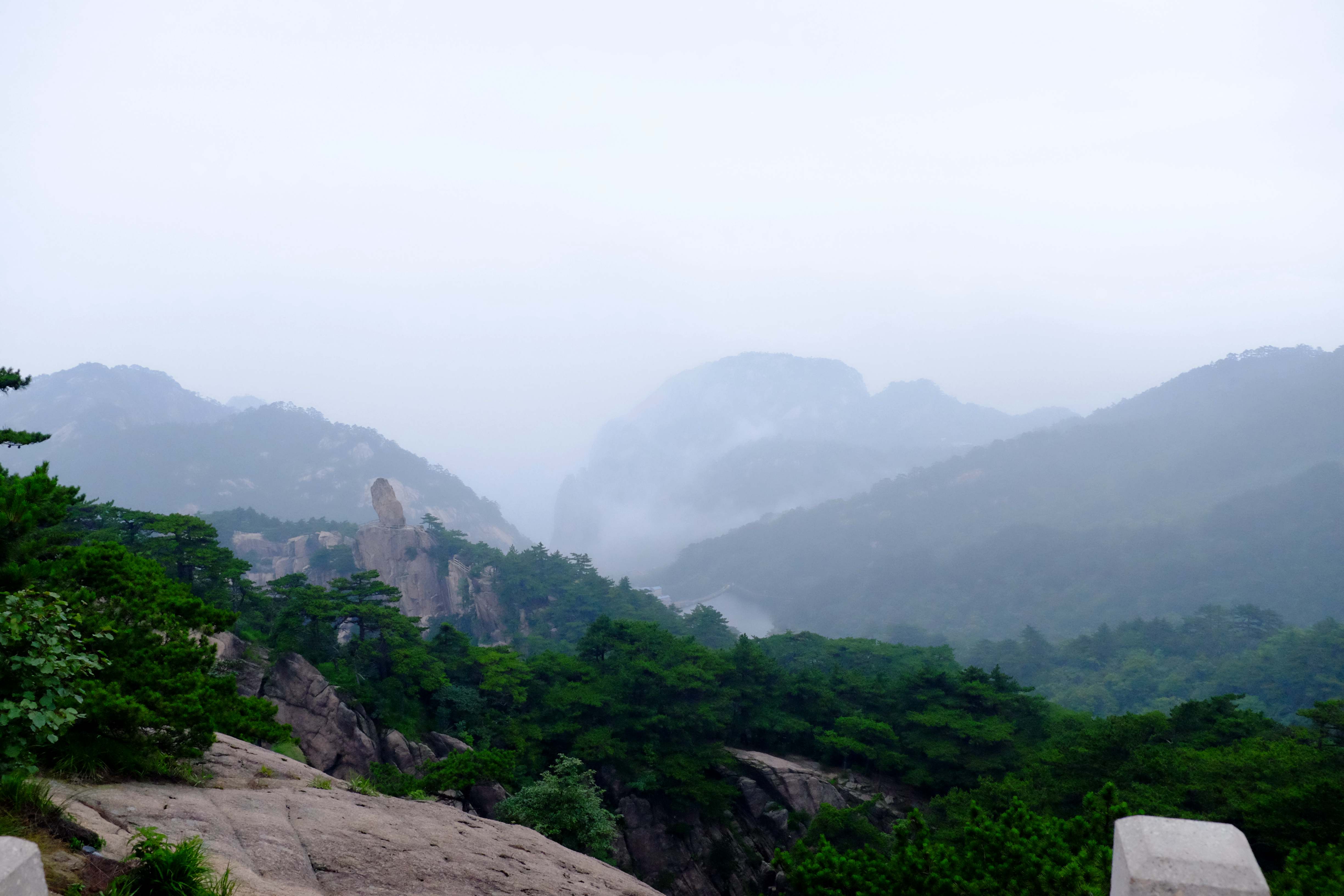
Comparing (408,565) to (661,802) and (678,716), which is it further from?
(661,802)

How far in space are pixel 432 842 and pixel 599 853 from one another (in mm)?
11458

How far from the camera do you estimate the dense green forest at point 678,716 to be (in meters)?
7.47

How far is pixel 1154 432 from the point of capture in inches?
5325

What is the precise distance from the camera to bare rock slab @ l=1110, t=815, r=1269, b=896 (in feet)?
9.66

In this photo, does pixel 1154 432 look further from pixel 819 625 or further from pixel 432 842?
pixel 432 842

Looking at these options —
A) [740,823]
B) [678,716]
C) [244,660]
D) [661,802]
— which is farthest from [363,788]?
[740,823]

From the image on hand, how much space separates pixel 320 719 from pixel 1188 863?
1008 inches

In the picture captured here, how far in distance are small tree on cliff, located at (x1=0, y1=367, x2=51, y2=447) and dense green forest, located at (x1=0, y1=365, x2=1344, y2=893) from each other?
5.63 feet

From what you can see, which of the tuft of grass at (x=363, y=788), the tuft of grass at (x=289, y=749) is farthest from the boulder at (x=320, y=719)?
the tuft of grass at (x=363, y=788)

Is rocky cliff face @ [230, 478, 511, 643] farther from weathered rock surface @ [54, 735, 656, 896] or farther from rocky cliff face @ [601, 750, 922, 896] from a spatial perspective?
weathered rock surface @ [54, 735, 656, 896]

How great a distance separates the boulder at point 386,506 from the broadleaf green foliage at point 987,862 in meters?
63.3

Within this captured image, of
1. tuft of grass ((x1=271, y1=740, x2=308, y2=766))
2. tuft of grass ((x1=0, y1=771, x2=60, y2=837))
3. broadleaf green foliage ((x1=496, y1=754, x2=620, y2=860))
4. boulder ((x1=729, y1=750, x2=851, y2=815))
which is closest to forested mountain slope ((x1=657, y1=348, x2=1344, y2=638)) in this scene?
boulder ((x1=729, y1=750, x2=851, y2=815))

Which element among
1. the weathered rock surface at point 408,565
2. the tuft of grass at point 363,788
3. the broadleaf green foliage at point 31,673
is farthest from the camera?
the weathered rock surface at point 408,565

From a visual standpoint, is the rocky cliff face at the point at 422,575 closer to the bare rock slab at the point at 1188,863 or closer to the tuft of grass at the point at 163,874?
the tuft of grass at the point at 163,874
